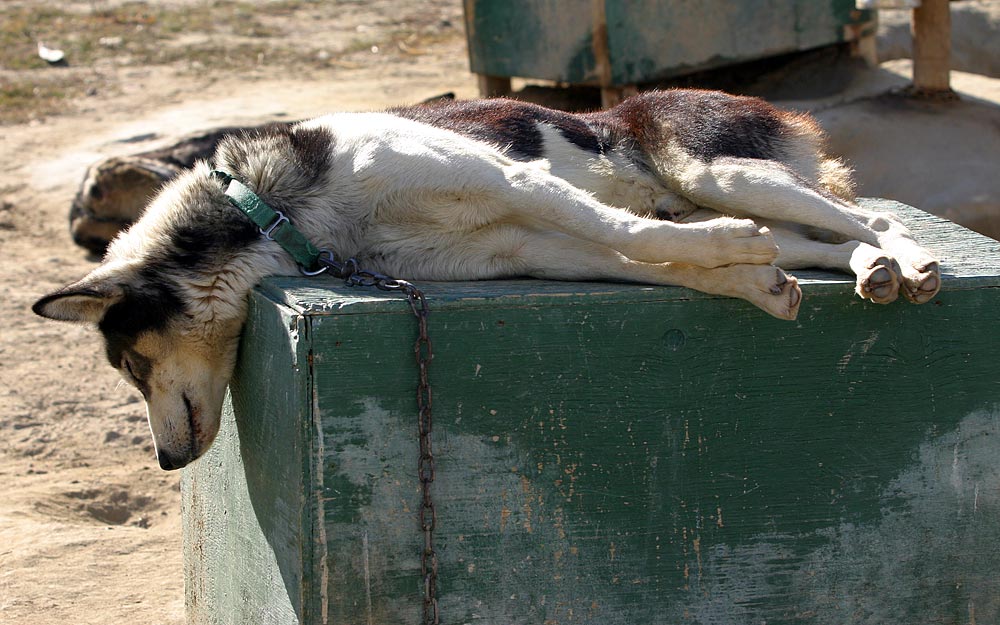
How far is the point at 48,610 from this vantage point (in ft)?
13.3

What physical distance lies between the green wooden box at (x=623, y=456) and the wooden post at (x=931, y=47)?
19.9 ft

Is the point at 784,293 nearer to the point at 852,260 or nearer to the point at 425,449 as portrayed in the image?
the point at 852,260

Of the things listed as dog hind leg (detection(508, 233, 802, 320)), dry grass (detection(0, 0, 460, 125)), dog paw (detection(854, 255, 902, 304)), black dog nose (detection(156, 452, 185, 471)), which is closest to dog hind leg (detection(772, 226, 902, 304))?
dog paw (detection(854, 255, 902, 304))

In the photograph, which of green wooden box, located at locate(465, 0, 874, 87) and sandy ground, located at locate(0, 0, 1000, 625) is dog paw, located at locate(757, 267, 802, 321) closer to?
sandy ground, located at locate(0, 0, 1000, 625)

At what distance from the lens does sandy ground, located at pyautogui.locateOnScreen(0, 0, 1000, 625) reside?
4.35m

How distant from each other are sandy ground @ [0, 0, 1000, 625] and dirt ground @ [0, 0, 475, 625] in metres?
0.01

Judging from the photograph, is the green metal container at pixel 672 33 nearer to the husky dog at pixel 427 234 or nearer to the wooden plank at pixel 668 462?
the husky dog at pixel 427 234

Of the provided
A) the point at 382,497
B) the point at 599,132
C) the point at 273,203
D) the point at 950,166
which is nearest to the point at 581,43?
the point at 950,166

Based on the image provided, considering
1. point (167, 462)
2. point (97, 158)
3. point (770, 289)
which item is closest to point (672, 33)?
point (97, 158)

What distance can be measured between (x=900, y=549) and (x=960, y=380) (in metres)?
0.55

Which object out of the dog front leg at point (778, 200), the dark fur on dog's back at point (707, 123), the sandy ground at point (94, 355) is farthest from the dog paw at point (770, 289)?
the sandy ground at point (94, 355)

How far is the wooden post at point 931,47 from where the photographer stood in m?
8.81

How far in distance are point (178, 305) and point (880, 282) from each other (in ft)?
6.76

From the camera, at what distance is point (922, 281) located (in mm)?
3156
